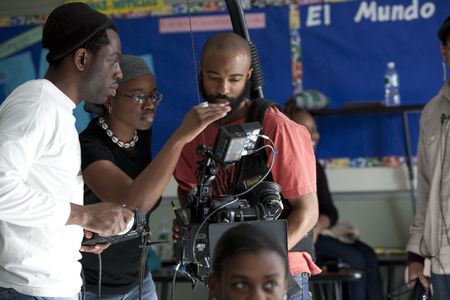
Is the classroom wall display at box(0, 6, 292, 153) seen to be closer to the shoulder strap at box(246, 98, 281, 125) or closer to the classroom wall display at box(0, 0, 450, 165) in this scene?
the classroom wall display at box(0, 0, 450, 165)

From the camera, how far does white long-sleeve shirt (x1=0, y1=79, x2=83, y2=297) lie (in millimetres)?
1718

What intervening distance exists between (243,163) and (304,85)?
2724 millimetres

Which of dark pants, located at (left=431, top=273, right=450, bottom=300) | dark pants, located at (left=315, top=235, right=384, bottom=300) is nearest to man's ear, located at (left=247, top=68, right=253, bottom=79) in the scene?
dark pants, located at (left=431, top=273, right=450, bottom=300)

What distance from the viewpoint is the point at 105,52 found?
2064mm

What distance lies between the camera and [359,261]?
15.1 feet

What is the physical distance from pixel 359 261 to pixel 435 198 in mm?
1724

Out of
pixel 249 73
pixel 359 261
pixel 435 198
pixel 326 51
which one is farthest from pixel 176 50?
pixel 249 73

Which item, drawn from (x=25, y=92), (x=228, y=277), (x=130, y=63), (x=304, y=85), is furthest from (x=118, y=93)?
(x=304, y=85)

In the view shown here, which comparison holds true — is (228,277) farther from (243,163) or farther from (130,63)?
(130,63)

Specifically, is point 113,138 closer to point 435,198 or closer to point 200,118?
point 200,118

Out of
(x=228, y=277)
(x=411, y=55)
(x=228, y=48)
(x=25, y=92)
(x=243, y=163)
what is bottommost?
(x=228, y=277)

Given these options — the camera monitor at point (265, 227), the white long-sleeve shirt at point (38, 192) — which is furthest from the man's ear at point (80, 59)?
the camera monitor at point (265, 227)

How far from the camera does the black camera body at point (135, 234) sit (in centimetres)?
204

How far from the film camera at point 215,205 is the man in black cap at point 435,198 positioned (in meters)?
1.08
